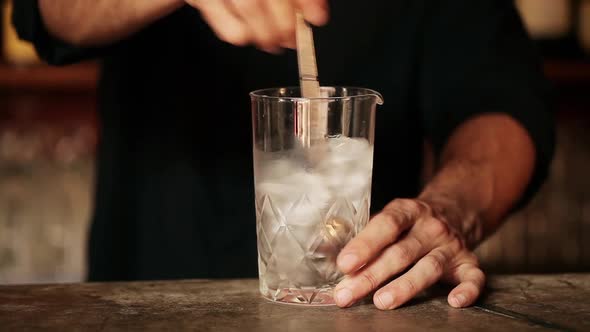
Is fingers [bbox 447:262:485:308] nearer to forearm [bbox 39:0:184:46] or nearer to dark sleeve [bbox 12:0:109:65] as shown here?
forearm [bbox 39:0:184:46]

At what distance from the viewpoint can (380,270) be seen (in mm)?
1165

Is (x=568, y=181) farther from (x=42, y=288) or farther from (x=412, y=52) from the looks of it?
(x=42, y=288)

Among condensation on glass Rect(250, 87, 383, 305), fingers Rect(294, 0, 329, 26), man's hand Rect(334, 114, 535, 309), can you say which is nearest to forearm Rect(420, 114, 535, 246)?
man's hand Rect(334, 114, 535, 309)

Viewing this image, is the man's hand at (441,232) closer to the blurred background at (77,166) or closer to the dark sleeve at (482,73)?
the dark sleeve at (482,73)

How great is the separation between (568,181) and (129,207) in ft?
5.92

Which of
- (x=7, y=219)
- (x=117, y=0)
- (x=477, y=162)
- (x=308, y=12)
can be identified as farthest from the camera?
→ (x=7, y=219)

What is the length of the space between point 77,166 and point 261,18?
216cm

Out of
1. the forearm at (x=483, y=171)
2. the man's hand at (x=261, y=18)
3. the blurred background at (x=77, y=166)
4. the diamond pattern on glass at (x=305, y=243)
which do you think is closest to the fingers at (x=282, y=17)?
the man's hand at (x=261, y=18)

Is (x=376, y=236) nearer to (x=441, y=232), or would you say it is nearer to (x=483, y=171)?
(x=441, y=232)

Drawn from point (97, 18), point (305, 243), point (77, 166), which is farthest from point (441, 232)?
point (77, 166)

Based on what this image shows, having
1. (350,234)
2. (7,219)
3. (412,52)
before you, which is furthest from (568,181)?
(350,234)

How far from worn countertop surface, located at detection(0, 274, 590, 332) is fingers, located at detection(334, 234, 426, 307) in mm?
22

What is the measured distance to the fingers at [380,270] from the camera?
3.67 ft

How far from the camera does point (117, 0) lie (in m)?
1.42
